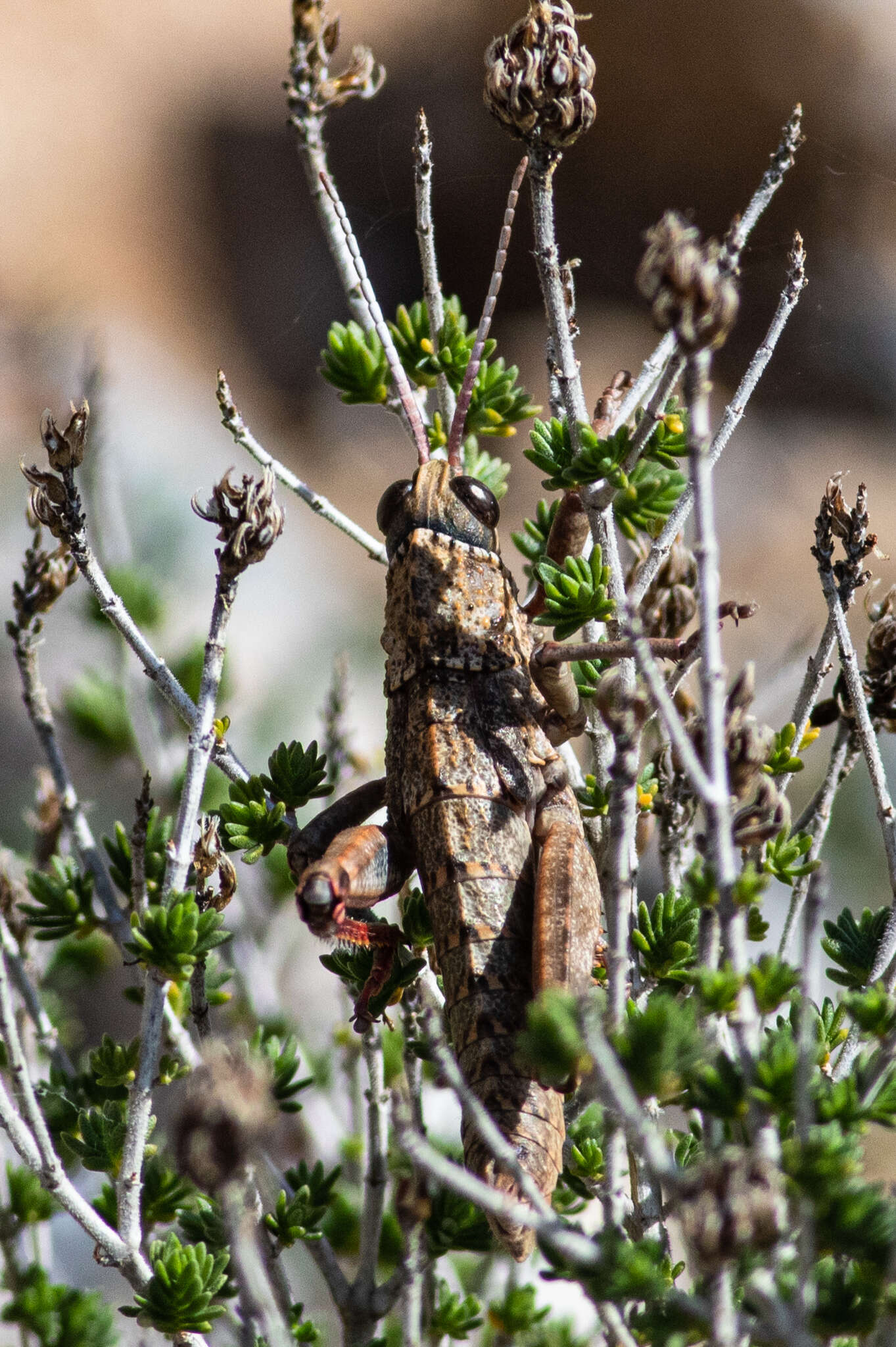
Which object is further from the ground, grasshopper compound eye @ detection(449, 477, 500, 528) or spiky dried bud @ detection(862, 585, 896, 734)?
grasshopper compound eye @ detection(449, 477, 500, 528)

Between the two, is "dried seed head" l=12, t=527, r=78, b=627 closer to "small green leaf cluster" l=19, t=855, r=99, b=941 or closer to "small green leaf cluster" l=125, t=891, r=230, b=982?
"small green leaf cluster" l=19, t=855, r=99, b=941

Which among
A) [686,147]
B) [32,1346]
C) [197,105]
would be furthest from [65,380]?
[32,1346]

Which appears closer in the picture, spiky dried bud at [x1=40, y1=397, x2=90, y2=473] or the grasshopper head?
spiky dried bud at [x1=40, y1=397, x2=90, y2=473]

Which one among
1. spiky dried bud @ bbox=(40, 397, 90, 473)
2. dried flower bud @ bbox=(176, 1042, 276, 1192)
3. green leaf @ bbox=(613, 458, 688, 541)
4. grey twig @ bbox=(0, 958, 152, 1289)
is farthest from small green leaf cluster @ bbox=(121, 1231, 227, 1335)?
green leaf @ bbox=(613, 458, 688, 541)

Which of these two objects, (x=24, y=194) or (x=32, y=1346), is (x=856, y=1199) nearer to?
(x=32, y=1346)

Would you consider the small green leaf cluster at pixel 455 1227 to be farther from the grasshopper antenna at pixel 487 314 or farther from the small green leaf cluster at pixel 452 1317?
the grasshopper antenna at pixel 487 314

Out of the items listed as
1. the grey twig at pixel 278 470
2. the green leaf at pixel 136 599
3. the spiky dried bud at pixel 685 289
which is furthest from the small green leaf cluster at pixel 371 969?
the green leaf at pixel 136 599
